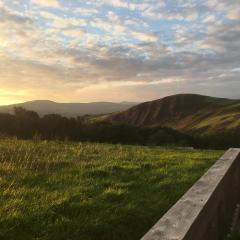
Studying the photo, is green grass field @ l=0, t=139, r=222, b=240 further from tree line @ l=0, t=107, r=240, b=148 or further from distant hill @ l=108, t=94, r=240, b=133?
distant hill @ l=108, t=94, r=240, b=133

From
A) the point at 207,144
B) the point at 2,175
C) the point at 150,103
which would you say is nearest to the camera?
the point at 2,175

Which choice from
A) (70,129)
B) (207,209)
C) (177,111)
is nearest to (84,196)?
(207,209)

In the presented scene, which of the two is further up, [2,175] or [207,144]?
[2,175]

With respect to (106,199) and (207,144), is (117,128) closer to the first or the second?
(207,144)

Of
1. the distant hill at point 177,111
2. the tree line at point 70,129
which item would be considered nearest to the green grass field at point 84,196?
the tree line at point 70,129

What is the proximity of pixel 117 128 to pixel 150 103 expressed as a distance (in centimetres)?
11343

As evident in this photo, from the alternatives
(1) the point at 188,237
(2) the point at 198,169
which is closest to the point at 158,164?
(2) the point at 198,169

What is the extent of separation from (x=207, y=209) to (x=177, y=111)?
134m

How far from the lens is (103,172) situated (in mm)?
10523

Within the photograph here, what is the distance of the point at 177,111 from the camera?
13925 cm

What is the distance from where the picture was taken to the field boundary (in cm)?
454

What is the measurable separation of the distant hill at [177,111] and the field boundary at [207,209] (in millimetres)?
104205

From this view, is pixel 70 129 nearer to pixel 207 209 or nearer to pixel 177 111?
pixel 207 209

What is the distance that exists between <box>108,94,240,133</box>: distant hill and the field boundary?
104205 mm
